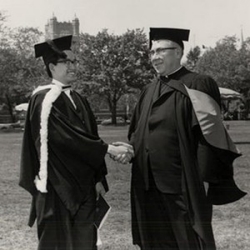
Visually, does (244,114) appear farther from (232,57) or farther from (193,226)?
(193,226)

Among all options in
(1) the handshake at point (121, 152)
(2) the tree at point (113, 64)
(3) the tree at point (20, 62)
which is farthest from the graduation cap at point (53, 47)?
(2) the tree at point (113, 64)

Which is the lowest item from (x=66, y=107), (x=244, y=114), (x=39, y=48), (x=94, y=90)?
(x=244, y=114)

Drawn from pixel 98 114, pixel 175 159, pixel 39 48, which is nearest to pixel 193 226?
pixel 175 159

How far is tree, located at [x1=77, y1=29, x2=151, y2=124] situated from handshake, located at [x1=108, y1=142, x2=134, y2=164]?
41220 millimetres

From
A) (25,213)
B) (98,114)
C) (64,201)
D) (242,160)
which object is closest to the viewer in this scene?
(64,201)

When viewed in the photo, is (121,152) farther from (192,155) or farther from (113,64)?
(113,64)

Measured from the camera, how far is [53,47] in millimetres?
4230

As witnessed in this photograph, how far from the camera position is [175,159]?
430cm

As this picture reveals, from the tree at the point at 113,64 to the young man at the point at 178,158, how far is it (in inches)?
1622

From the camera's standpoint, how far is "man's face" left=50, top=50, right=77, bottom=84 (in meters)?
4.24

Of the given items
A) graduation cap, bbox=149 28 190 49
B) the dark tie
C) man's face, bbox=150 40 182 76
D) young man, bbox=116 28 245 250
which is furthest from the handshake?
graduation cap, bbox=149 28 190 49

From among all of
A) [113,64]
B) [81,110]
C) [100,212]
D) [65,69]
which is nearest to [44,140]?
[81,110]

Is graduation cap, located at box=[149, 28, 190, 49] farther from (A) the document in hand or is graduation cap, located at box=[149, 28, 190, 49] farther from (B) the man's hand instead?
(A) the document in hand

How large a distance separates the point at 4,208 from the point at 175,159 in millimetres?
4110
